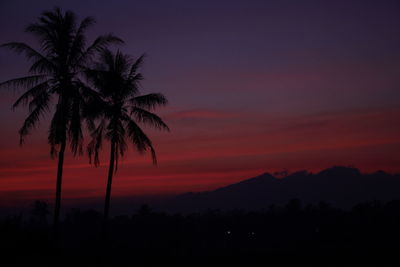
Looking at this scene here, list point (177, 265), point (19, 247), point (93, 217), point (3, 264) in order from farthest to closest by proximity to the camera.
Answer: point (93, 217) → point (177, 265) → point (19, 247) → point (3, 264)

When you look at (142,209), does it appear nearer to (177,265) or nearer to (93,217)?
(93,217)

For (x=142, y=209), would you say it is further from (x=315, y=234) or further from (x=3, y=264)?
(x=3, y=264)

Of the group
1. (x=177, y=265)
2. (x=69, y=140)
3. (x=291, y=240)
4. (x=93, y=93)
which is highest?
(x=93, y=93)

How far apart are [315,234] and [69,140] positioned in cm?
7836

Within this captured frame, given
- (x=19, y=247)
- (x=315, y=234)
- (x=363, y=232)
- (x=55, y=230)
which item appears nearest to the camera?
(x=19, y=247)

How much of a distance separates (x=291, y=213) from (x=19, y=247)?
94.8 meters

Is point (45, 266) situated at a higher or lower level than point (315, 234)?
higher

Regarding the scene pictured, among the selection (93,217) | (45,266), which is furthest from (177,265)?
(93,217)

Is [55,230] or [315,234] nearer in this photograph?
[55,230]

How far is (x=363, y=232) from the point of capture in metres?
77.9

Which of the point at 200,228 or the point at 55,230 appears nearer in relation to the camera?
the point at 55,230

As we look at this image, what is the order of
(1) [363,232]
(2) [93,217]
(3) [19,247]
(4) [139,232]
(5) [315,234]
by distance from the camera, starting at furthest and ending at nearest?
(2) [93,217] → (4) [139,232] → (5) [315,234] → (1) [363,232] → (3) [19,247]

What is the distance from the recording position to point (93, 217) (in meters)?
113

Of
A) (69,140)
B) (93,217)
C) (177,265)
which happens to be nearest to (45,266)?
(177,265)
